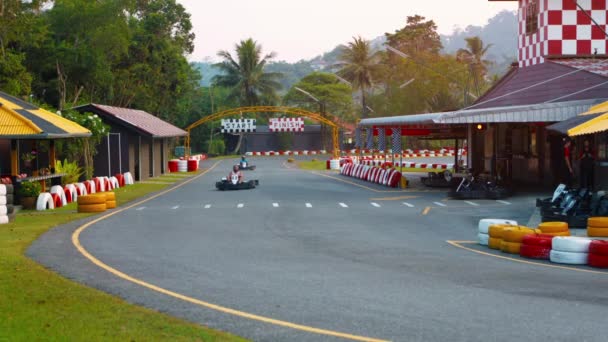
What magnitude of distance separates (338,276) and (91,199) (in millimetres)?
14255

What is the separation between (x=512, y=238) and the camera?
1505 cm

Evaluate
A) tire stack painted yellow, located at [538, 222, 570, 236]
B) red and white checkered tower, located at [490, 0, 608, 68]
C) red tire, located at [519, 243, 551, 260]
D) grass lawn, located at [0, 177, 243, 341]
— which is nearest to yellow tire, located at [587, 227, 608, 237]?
tire stack painted yellow, located at [538, 222, 570, 236]

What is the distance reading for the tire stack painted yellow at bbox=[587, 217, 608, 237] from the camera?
643 inches

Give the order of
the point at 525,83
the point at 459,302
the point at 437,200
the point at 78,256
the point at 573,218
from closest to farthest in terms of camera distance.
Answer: the point at 459,302, the point at 78,256, the point at 573,218, the point at 437,200, the point at 525,83

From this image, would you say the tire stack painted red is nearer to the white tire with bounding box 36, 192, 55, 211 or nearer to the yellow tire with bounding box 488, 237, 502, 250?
the yellow tire with bounding box 488, 237, 502, 250

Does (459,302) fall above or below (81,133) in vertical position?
below

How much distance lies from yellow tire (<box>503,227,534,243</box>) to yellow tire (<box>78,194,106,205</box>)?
13.6 meters

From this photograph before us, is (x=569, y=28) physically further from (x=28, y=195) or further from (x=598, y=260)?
(x=598, y=260)

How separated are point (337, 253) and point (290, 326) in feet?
20.2

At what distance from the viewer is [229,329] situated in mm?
8766

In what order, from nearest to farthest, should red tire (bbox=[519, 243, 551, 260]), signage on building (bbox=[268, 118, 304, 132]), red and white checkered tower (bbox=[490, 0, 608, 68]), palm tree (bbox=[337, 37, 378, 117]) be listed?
red tire (bbox=[519, 243, 551, 260]) → red and white checkered tower (bbox=[490, 0, 608, 68]) → signage on building (bbox=[268, 118, 304, 132]) → palm tree (bbox=[337, 37, 378, 117])

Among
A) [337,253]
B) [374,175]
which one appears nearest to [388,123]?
[374,175]

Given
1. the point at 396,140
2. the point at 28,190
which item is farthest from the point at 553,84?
the point at 28,190

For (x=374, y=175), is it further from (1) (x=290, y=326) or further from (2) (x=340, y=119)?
(2) (x=340, y=119)
